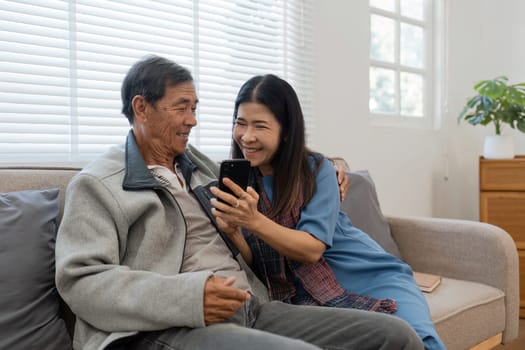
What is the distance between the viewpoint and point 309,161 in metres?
1.58

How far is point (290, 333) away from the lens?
127 centimetres

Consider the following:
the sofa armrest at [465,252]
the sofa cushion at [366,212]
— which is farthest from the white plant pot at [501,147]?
the sofa cushion at [366,212]

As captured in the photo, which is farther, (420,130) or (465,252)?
(420,130)

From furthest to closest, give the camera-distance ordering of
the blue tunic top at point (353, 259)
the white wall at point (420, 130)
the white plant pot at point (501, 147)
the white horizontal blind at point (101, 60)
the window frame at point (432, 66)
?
1. the window frame at point (432, 66)
2. the white plant pot at point (501, 147)
3. the white wall at point (420, 130)
4. the white horizontal blind at point (101, 60)
5. the blue tunic top at point (353, 259)

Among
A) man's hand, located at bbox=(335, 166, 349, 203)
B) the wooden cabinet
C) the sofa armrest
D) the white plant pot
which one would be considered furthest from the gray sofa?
the white plant pot

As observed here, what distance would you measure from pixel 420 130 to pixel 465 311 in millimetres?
1922

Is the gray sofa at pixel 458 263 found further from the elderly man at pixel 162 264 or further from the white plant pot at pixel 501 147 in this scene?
the white plant pot at pixel 501 147

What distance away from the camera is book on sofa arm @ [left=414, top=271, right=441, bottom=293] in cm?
188

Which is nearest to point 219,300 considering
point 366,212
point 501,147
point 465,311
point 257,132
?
point 257,132

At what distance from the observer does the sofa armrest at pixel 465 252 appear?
194cm

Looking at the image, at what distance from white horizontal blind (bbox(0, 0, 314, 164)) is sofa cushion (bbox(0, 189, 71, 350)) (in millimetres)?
429

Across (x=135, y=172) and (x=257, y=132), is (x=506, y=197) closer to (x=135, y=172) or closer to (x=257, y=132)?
(x=257, y=132)

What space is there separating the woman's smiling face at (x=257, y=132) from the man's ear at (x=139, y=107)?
0.27 metres

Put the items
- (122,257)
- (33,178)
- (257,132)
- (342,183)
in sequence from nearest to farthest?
1. (122,257)
2. (33,178)
3. (257,132)
4. (342,183)
